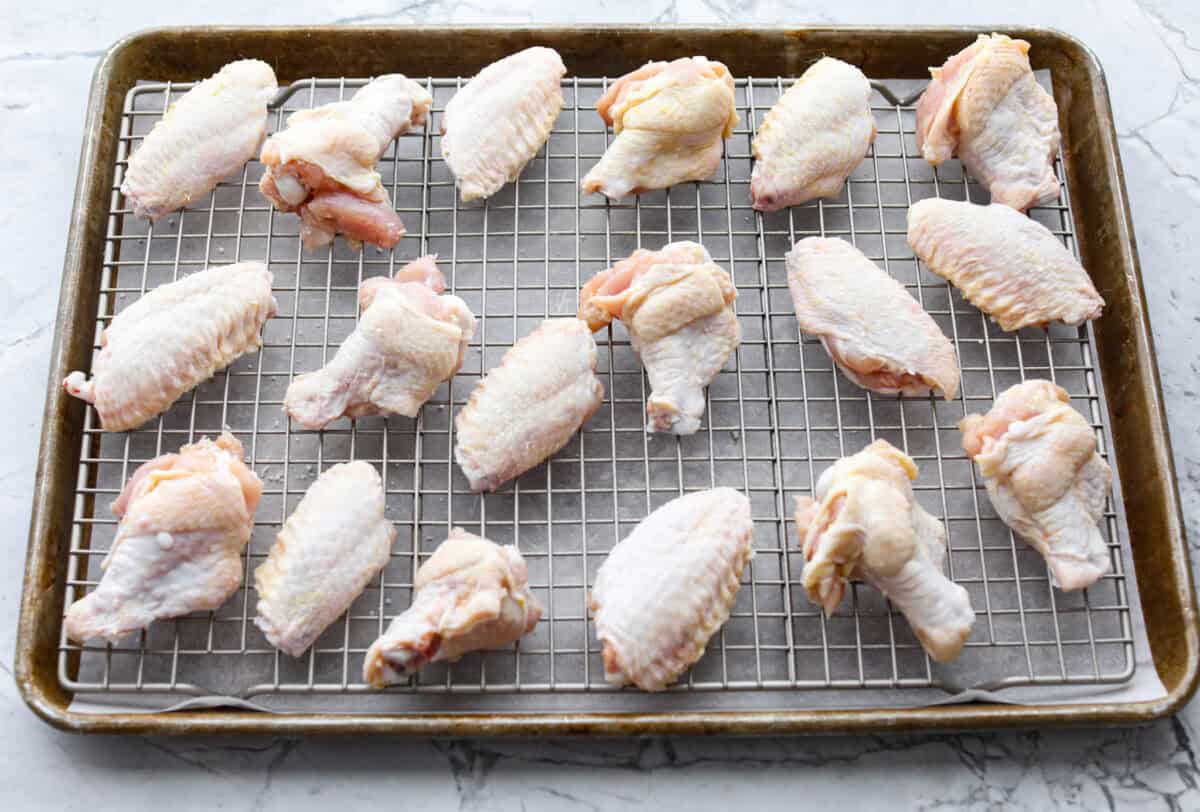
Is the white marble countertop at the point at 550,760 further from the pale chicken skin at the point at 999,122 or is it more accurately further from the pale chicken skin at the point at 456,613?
the pale chicken skin at the point at 999,122

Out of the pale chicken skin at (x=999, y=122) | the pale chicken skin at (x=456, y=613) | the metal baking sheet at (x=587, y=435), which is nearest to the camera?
the pale chicken skin at (x=456, y=613)

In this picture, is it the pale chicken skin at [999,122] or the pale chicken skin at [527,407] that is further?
the pale chicken skin at [999,122]

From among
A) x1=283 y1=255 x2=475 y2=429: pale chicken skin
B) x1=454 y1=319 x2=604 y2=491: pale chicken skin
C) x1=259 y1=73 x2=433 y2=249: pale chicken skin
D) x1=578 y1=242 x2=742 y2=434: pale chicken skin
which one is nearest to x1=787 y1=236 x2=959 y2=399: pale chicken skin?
x1=578 y1=242 x2=742 y2=434: pale chicken skin

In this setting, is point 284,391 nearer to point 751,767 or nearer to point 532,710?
point 532,710

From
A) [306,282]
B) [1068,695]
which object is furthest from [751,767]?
[306,282]

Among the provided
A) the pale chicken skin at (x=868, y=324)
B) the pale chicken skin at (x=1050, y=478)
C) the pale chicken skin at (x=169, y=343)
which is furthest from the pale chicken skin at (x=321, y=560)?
the pale chicken skin at (x=1050, y=478)

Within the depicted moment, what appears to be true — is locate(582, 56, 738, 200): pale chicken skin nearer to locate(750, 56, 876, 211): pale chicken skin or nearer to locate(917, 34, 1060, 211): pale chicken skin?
locate(750, 56, 876, 211): pale chicken skin
